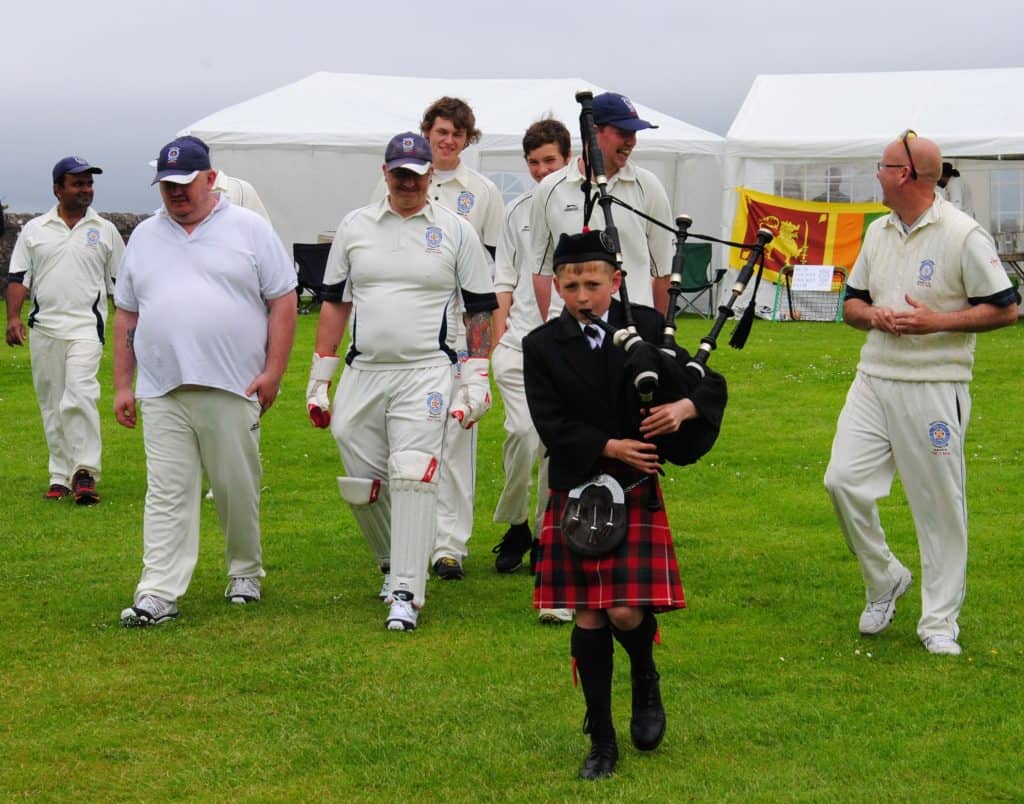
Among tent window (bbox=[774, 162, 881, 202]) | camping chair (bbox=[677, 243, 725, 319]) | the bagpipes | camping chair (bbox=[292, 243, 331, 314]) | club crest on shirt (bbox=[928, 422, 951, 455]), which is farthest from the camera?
camping chair (bbox=[677, 243, 725, 319])

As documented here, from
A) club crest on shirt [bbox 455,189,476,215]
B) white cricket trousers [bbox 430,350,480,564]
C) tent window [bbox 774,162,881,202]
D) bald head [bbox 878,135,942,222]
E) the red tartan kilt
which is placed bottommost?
white cricket trousers [bbox 430,350,480,564]

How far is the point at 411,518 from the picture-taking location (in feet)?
24.4

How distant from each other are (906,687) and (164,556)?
3.48 metres

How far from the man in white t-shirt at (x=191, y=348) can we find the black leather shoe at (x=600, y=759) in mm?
2940

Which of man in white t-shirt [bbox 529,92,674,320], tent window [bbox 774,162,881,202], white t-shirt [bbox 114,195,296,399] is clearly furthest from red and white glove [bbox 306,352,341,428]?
tent window [bbox 774,162,881,202]

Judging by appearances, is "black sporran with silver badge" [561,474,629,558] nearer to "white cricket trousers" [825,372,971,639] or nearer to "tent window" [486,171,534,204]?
"white cricket trousers" [825,372,971,639]

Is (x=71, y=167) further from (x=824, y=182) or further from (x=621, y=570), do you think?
(x=824, y=182)

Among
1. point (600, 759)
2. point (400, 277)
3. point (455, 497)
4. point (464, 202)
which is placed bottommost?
point (600, 759)

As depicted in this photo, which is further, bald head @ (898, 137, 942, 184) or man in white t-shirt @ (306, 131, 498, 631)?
man in white t-shirt @ (306, 131, 498, 631)

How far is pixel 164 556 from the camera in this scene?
7598 millimetres

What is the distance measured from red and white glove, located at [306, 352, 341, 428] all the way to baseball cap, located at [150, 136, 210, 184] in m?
1.05

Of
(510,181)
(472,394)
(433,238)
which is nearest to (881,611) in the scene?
(472,394)

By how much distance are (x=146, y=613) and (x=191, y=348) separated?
1261 millimetres

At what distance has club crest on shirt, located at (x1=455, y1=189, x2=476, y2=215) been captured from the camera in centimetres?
903
